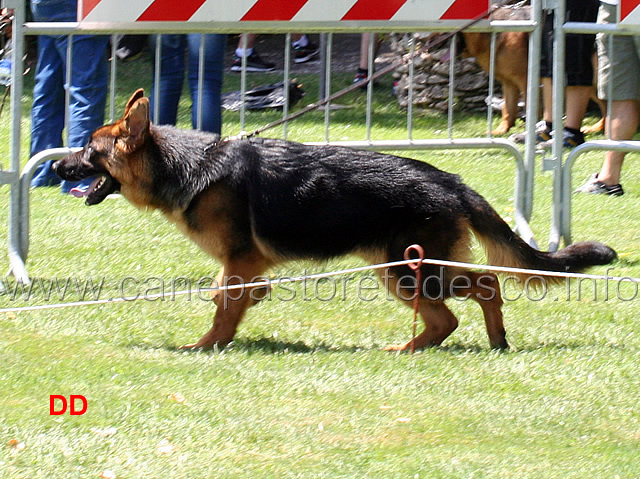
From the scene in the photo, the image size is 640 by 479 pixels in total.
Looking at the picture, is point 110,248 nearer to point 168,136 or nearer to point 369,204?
point 168,136

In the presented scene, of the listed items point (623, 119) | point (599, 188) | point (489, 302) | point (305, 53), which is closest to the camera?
point (489, 302)

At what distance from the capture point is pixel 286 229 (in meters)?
5.13

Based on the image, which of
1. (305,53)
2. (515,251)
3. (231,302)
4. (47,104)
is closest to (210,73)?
(47,104)

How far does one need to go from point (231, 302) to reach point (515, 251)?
143 cm

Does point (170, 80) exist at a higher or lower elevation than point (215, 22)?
lower

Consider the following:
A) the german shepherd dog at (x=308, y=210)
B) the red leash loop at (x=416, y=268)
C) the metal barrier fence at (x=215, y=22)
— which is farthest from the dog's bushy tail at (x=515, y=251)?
the metal barrier fence at (x=215, y=22)

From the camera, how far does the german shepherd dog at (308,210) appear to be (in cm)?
504

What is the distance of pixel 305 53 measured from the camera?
13.6 meters

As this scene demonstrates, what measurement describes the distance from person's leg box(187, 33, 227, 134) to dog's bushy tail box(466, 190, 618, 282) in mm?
2589

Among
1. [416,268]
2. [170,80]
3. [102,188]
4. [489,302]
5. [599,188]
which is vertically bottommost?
[489,302]

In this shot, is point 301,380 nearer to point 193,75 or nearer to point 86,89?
point 193,75

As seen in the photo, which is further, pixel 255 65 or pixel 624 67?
pixel 255 65

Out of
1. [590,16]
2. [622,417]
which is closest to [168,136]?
[622,417]

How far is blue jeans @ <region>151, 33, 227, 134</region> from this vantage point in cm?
712
